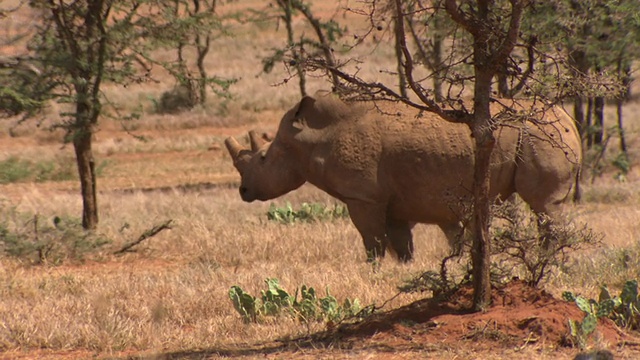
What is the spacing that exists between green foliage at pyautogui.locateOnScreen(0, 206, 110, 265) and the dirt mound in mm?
5195

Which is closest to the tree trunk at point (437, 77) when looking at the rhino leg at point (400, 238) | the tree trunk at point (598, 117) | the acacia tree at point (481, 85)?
the acacia tree at point (481, 85)

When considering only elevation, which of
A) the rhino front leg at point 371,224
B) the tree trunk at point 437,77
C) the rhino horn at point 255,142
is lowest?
the rhino front leg at point 371,224

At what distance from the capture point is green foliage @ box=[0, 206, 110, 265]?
36.9 ft

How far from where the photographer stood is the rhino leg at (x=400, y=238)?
1055 cm

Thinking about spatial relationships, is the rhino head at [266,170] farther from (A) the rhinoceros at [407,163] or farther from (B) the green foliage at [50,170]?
(B) the green foliage at [50,170]

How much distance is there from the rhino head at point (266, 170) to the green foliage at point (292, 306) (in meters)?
2.93

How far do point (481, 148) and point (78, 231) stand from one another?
21.5 feet

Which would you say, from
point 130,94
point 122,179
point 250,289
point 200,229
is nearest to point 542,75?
point 250,289

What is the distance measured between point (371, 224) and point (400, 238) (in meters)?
0.64

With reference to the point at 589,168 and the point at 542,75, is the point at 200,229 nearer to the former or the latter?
the point at 542,75

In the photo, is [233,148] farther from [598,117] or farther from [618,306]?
[598,117]

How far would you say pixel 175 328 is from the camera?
789cm

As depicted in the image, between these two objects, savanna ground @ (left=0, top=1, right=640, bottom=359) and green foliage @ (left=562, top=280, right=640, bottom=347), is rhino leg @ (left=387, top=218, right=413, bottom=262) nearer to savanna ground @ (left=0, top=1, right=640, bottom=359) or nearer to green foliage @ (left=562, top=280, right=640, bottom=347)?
savanna ground @ (left=0, top=1, right=640, bottom=359)

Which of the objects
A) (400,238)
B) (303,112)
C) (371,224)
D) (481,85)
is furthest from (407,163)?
(481,85)
